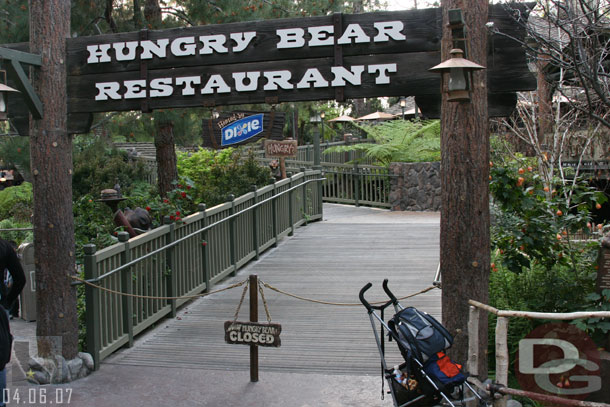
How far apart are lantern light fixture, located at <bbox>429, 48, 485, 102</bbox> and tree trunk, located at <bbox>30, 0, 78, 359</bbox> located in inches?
155

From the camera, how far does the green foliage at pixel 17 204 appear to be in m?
18.7

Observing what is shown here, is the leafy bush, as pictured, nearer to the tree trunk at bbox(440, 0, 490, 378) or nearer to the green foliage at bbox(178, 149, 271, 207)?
the tree trunk at bbox(440, 0, 490, 378)

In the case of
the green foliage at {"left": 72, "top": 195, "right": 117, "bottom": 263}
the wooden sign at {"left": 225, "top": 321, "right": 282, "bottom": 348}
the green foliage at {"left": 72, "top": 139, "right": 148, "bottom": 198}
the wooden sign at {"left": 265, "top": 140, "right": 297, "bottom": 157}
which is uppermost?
the wooden sign at {"left": 265, "top": 140, "right": 297, "bottom": 157}

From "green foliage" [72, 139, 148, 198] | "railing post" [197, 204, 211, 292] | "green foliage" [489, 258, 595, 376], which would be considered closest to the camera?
"green foliage" [489, 258, 595, 376]

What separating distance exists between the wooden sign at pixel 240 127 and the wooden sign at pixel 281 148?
127 inches

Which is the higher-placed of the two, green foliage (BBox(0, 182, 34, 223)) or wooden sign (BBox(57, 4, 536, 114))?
wooden sign (BBox(57, 4, 536, 114))

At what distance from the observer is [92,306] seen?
7.66m

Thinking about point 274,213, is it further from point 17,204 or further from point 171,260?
point 17,204

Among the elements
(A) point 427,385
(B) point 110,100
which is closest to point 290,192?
(B) point 110,100

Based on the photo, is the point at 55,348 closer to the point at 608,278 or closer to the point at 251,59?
the point at 251,59

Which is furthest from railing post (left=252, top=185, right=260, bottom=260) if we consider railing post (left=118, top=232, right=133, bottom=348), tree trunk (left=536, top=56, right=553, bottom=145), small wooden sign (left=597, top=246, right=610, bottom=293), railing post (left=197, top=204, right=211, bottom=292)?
small wooden sign (left=597, top=246, right=610, bottom=293)

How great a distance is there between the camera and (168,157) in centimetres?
1426

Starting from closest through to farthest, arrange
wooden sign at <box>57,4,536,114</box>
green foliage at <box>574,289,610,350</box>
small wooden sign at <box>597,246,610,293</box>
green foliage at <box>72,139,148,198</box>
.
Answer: green foliage at <box>574,289,610,350</box> → small wooden sign at <box>597,246,610,293</box> → wooden sign at <box>57,4,536,114</box> → green foliage at <box>72,139,148,198</box>

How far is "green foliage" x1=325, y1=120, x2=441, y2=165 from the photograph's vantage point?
70.2 feet
